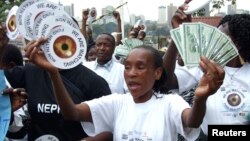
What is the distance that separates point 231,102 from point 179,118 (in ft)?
2.03

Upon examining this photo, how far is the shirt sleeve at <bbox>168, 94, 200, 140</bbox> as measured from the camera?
2.50m

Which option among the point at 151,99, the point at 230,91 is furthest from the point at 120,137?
the point at 230,91

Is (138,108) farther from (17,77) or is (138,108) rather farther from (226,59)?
(17,77)

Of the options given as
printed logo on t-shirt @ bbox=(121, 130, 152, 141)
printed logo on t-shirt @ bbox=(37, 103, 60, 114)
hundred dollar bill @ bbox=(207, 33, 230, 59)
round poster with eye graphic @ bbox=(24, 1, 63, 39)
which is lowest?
printed logo on t-shirt @ bbox=(121, 130, 152, 141)

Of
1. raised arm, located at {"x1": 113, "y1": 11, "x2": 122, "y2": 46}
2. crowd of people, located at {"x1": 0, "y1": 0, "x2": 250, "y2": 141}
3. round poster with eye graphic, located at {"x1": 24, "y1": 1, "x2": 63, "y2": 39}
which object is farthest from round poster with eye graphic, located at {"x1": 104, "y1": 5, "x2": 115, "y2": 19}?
round poster with eye graphic, located at {"x1": 24, "y1": 1, "x2": 63, "y2": 39}

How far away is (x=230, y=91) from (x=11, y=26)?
1.59 m

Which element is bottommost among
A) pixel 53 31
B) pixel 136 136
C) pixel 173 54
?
pixel 136 136

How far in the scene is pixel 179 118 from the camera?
2.52 m

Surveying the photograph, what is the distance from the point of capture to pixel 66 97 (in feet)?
8.73

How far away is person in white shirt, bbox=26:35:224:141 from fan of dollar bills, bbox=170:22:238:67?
24 cm

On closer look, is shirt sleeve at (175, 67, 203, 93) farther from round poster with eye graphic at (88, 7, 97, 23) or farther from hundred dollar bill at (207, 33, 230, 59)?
A: round poster with eye graphic at (88, 7, 97, 23)

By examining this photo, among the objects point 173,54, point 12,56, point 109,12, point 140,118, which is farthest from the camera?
point 109,12

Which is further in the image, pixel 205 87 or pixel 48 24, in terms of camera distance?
pixel 48 24

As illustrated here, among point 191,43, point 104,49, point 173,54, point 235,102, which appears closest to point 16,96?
point 173,54
